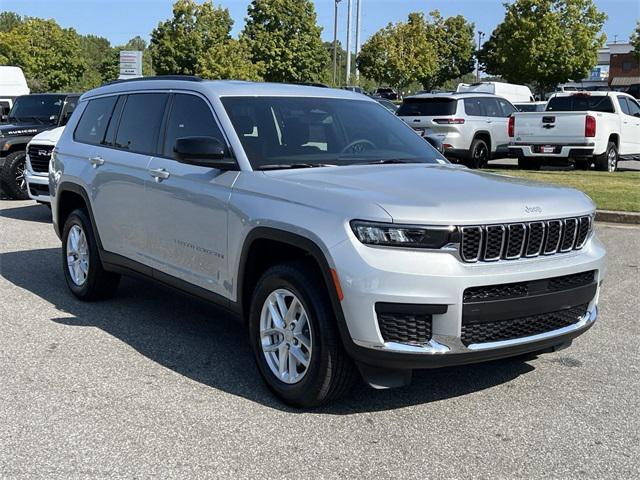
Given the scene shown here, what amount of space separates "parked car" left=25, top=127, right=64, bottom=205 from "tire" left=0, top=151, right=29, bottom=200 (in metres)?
1.64

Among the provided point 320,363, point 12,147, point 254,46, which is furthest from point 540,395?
point 254,46

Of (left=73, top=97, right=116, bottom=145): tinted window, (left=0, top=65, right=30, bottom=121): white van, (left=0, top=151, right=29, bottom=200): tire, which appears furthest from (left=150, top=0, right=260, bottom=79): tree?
(left=73, top=97, right=116, bottom=145): tinted window

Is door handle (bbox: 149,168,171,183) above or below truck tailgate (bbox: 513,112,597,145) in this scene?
below

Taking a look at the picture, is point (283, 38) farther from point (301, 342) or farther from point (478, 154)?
point (301, 342)

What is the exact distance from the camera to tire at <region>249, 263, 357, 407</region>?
4.02 m

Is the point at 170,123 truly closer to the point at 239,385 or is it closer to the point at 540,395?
the point at 239,385

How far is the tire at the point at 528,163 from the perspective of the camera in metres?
18.1

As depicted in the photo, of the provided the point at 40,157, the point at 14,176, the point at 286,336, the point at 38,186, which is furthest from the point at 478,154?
the point at 286,336

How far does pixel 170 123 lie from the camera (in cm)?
559

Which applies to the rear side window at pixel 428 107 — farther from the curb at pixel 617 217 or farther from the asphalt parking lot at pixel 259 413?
the asphalt parking lot at pixel 259 413

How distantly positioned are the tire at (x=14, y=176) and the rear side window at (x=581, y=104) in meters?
12.3

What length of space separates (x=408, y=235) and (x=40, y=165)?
8832mm

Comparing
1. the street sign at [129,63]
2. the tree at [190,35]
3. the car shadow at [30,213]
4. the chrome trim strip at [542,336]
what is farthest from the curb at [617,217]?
the street sign at [129,63]

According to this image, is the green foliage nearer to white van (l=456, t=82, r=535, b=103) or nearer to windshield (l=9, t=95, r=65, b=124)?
white van (l=456, t=82, r=535, b=103)
